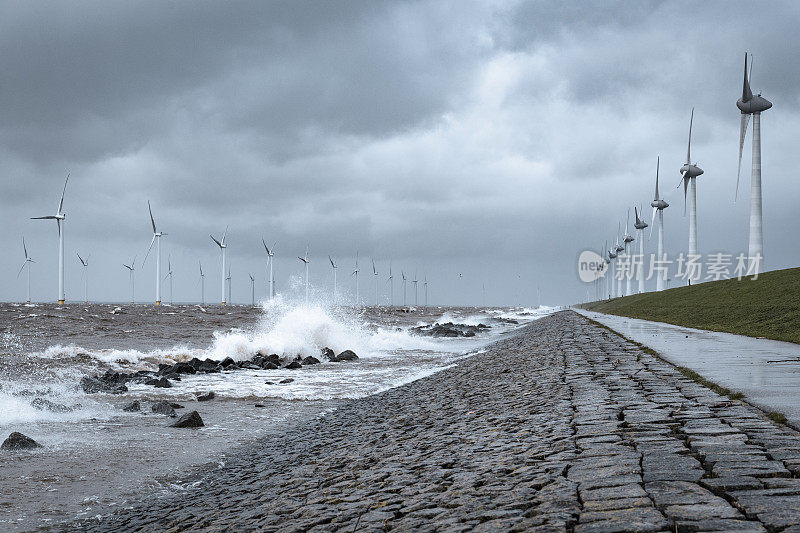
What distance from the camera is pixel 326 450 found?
9.87 meters

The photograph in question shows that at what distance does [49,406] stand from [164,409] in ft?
8.69

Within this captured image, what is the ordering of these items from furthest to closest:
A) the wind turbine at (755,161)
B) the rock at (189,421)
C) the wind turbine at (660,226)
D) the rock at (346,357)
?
1. the wind turbine at (660,226)
2. the wind turbine at (755,161)
3. the rock at (346,357)
4. the rock at (189,421)

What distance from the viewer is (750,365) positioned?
41.9 feet

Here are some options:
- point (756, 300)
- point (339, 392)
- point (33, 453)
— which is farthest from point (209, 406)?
point (756, 300)

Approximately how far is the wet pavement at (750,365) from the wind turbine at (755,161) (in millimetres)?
36575

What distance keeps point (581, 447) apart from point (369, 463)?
2758mm

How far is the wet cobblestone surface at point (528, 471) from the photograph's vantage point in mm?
4590

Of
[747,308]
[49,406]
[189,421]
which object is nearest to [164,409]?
[189,421]

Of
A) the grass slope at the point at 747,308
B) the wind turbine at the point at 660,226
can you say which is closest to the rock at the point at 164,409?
the grass slope at the point at 747,308

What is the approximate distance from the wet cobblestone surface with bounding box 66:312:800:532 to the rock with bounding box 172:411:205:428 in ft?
7.85

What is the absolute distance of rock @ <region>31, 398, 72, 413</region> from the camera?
14.9 meters

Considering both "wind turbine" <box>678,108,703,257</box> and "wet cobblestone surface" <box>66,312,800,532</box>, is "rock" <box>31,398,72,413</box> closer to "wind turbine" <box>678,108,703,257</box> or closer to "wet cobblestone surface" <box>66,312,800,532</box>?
"wet cobblestone surface" <box>66,312,800,532</box>

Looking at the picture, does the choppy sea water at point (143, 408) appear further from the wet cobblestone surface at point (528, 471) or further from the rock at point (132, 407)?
the wet cobblestone surface at point (528, 471)

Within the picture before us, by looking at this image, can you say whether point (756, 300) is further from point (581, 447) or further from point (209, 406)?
point (581, 447)
